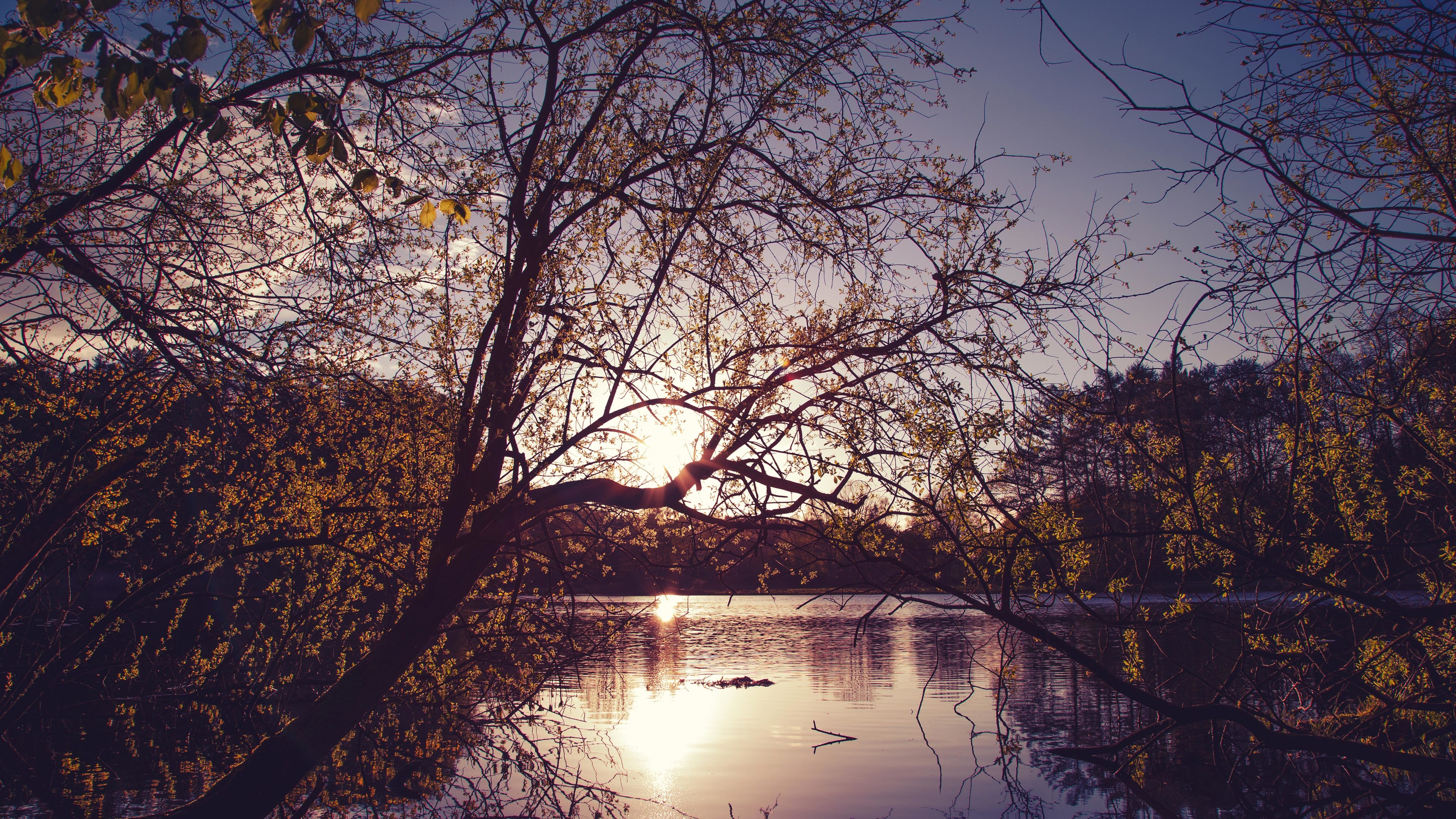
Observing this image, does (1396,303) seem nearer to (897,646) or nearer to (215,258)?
(215,258)

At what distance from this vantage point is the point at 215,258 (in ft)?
19.6

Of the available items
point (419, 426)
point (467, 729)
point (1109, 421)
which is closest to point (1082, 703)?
point (467, 729)

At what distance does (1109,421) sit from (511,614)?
17.3 ft

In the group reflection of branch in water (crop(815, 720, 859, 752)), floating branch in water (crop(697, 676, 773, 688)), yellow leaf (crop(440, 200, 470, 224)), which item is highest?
yellow leaf (crop(440, 200, 470, 224))

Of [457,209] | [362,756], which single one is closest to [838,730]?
[362,756]

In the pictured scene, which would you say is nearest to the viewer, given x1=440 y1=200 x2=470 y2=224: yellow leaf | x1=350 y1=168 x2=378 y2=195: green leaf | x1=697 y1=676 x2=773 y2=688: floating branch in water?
x1=350 y1=168 x2=378 y2=195: green leaf

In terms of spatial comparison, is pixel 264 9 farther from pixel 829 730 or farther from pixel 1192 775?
pixel 829 730

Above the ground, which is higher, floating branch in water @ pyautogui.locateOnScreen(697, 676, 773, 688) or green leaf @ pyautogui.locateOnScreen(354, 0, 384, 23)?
green leaf @ pyautogui.locateOnScreen(354, 0, 384, 23)

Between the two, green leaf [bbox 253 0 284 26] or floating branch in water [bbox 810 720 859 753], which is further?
floating branch in water [bbox 810 720 859 753]

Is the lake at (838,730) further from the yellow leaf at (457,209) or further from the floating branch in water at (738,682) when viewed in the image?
the yellow leaf at (457,209)

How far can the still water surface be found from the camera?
1001 cm

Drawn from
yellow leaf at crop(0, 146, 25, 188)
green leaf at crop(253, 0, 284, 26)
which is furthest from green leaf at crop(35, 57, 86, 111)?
green leaf at crop(253, 0, 284, 26)

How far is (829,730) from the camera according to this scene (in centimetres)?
1395

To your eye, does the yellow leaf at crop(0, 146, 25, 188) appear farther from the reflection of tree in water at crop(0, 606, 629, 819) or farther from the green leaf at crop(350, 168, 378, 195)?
the reflection of tree in water at crop(0, 606, 629, 819)
